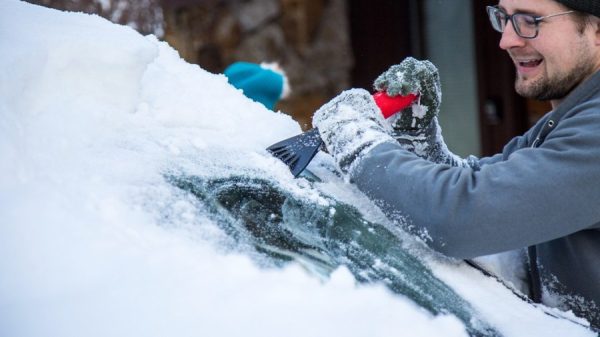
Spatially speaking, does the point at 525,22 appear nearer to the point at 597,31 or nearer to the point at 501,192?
the point at 597,31

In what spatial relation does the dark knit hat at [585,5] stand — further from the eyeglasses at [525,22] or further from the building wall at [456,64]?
the building wall at [456,64]

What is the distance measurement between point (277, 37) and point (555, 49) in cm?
387

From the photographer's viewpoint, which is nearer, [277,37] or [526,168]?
[526,168]

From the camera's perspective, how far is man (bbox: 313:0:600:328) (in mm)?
1279

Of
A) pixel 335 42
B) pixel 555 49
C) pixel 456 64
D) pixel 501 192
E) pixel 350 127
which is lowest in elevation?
pixel 501 192

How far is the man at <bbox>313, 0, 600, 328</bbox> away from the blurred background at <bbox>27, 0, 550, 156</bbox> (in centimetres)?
351

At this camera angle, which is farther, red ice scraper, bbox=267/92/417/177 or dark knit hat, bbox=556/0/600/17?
dark knit hat, bbox=556/0/600/17

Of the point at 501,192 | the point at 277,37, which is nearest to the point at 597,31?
the point at 501,192

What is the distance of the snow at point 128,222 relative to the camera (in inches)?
37.4

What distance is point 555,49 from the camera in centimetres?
156

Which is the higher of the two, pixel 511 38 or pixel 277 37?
pixel 277 37

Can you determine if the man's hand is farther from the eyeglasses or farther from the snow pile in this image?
the snow pile

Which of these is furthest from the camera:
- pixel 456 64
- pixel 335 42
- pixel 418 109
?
pixel 335 42

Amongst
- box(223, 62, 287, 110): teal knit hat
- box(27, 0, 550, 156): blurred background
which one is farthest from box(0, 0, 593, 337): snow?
box(27, 0, 550, 156): blurred background
